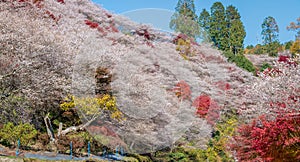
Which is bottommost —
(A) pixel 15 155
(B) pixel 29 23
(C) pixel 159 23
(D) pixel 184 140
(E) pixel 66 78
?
(D) pixel 184 140

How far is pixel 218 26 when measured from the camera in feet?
82.5

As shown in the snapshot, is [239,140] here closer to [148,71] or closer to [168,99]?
[168,99]

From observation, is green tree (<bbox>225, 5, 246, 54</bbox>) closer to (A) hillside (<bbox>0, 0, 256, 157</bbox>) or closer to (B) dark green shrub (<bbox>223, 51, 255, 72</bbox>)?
(B) dark green shrub (<bbox>223, 51, 255, 72</bbox>)

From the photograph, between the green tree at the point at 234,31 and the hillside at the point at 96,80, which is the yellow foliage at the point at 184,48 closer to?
the hillside at the point at 96,80

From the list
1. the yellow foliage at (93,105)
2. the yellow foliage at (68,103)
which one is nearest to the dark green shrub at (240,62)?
the yellow foliage at (93,105)

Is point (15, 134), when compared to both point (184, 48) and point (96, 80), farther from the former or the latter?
point (184, 48)

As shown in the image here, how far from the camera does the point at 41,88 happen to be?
683 cm

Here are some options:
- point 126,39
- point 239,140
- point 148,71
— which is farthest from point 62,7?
point 239,140

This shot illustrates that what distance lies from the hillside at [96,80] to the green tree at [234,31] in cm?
1087

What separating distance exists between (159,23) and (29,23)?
8.63 m

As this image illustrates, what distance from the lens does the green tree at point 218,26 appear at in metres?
24.8

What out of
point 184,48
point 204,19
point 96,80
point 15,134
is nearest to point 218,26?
point 204,19

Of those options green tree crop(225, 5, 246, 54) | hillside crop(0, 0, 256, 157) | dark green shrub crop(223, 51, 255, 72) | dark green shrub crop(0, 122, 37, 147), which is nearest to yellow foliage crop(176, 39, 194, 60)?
hillside crop(0, 0, 256, 157)

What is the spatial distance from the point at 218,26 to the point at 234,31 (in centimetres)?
146
